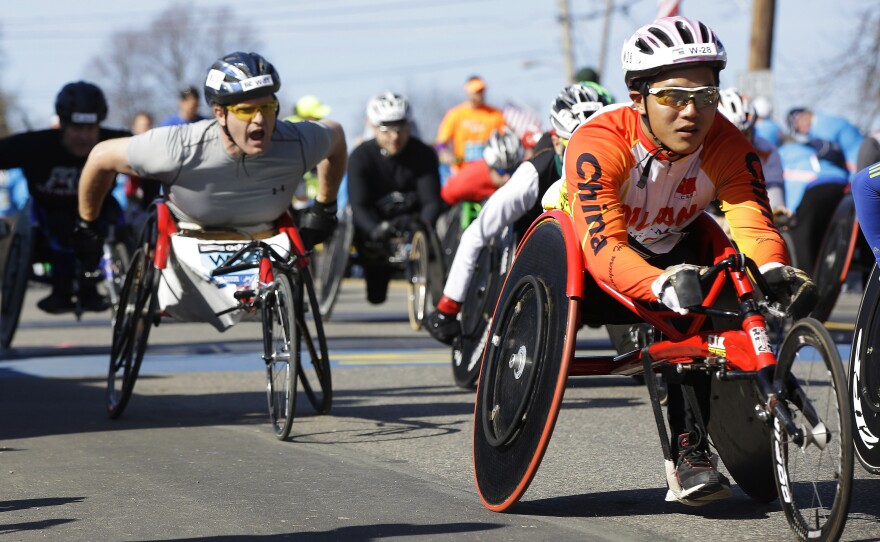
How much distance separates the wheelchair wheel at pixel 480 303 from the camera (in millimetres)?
9508

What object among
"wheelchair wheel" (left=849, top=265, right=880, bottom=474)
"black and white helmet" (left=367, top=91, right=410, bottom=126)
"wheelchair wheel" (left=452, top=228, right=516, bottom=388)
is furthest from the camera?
"black and white helmet" (left=367, top=91, right=410, bottom=126)

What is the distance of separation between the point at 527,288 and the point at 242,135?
9.70 ft

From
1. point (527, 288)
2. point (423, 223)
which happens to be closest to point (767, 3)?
point (423, 223)

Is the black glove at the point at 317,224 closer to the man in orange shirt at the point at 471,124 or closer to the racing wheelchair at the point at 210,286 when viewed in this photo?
the racing wheelchair at the point at 210,286

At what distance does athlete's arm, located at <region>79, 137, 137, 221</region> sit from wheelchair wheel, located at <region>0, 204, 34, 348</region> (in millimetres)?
3375

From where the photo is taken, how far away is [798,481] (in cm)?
505

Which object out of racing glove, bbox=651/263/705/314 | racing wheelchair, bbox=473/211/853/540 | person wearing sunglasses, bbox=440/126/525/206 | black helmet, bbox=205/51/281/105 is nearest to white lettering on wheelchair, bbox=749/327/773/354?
racing wheelchair, bbox=473/211/853/540

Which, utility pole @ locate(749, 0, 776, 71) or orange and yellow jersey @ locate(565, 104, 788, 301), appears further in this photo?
utility pole @ locate(749, 0, 776, 71)

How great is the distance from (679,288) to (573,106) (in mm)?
3861

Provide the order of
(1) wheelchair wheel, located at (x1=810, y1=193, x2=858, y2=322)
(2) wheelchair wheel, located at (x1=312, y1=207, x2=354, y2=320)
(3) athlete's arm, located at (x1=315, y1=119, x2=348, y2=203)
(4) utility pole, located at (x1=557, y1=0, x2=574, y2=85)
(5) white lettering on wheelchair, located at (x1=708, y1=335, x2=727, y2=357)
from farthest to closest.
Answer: (4) utility pole, located at (x1=557, y1=0, x2=574, y2=85), (2) wheelchair wheel, located at (x1=312, y1=207, x2=354, y2=320), (1) wheelchair wheel, located at (x1=810, y1=193, x2=858, y2=322), (3) athlete's arm, located at (x1=315, y1=119, x2=348, y2=203), (5) white lettering on wheelchair, located at (x1=708, y1=335, x2=727, y2=357)

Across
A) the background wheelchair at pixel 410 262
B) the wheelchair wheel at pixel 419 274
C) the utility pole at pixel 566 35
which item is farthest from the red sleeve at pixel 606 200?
the utility pole at pixel 566 35

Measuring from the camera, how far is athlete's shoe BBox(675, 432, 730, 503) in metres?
5.52

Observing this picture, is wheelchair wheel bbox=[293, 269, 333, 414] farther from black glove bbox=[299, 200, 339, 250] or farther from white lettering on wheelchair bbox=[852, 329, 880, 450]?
white lettering on wheelchair bbox=[852, 329, 880, 450]

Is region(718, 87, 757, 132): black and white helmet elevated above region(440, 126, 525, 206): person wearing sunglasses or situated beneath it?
elevated above
